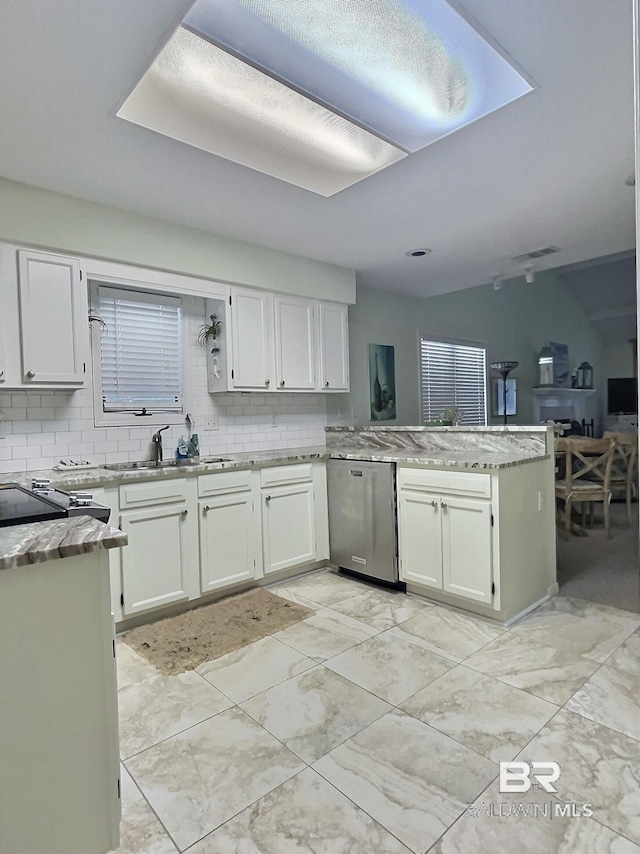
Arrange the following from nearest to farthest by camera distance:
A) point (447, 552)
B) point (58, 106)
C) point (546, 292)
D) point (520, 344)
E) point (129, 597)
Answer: point (58, 106) → point (129, 597) → point (447, 552) → point (520, 344) → point (546, 292)

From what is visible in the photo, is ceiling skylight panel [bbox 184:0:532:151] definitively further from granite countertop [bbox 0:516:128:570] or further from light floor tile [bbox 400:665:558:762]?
light floor tile [bbox 400:665:558:762]

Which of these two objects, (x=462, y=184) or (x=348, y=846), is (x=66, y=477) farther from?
(x=462, y=184)

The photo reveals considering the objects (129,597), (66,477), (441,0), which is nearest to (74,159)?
(66,477)

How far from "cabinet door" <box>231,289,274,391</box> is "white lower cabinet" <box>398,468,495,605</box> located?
131 cm

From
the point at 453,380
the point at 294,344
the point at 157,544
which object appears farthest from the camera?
the point at 453,380

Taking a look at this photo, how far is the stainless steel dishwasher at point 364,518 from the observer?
334 cm

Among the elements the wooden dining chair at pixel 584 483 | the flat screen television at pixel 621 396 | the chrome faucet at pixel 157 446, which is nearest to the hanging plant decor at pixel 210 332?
the chrome faucet at pixel 157 446

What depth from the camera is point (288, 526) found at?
3.57 meters

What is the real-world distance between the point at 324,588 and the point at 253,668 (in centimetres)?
114

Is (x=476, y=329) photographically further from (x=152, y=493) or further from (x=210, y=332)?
(x=152, y=493)

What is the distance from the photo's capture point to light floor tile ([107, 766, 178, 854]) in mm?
1406

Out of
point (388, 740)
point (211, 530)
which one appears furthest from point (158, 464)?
point (388, 740)

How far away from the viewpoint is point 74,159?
2373 mm

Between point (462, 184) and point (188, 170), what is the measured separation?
1.49 m
